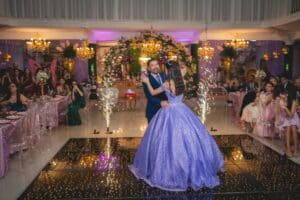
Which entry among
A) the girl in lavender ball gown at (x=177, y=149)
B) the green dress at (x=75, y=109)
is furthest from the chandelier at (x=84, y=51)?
the girl in lavender ball gown at (x=177, y=149)

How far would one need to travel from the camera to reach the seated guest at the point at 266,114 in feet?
23.9

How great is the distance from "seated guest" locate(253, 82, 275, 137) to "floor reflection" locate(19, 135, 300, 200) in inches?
36.7

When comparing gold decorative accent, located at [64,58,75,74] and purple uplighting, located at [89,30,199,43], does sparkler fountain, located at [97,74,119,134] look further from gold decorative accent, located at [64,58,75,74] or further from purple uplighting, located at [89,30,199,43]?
gold decorative accent, located at [64,58,75,74]

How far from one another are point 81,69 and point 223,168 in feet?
41.4

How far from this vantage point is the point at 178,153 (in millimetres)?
4195

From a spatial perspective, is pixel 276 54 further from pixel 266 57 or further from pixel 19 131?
pixel 19 131

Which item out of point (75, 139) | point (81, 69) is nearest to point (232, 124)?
point (75, 139)

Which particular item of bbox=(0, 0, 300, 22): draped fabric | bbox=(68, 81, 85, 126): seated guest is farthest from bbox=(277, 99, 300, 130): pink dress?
bbox=(0, 0, 300, 22): draped fabric

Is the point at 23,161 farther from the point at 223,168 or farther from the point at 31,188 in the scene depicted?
the point at 223,168

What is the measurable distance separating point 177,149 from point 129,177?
97 cm

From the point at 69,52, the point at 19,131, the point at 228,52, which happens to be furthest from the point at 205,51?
the point at 19,131

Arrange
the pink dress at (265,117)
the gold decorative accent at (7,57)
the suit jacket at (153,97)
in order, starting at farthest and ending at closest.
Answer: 1. the gold decorative accent at (7,57)
2. the pink dress at (265,117)
3. the suit jacket at (153,97)

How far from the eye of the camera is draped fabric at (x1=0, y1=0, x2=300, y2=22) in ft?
42.5

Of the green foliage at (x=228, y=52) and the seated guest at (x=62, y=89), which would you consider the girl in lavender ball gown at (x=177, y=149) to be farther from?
the green foliage at (x=228, y=52)
